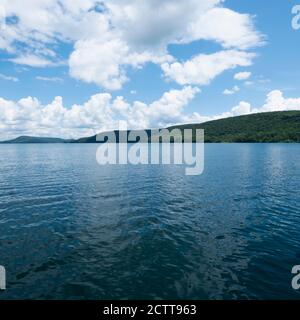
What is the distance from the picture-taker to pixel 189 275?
67.2 ft

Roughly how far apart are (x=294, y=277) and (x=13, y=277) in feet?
76.2

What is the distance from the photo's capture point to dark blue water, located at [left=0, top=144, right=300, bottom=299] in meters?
18.9

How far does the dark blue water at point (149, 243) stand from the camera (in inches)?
743

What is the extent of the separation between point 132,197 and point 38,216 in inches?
673

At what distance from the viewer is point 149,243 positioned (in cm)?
2642

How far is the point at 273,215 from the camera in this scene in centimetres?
3506

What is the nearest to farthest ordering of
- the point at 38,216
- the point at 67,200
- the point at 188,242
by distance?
1. the point at 188,242
2. the point at 38,216
3. the point at 67,200

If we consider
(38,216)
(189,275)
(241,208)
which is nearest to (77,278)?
(189,275)

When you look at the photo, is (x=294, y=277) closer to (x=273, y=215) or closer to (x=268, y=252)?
(x=268, y=252)

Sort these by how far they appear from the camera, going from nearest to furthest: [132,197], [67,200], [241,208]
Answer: [241,208] → [67,200] → [132,197]

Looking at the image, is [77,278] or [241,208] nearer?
[77,278]
